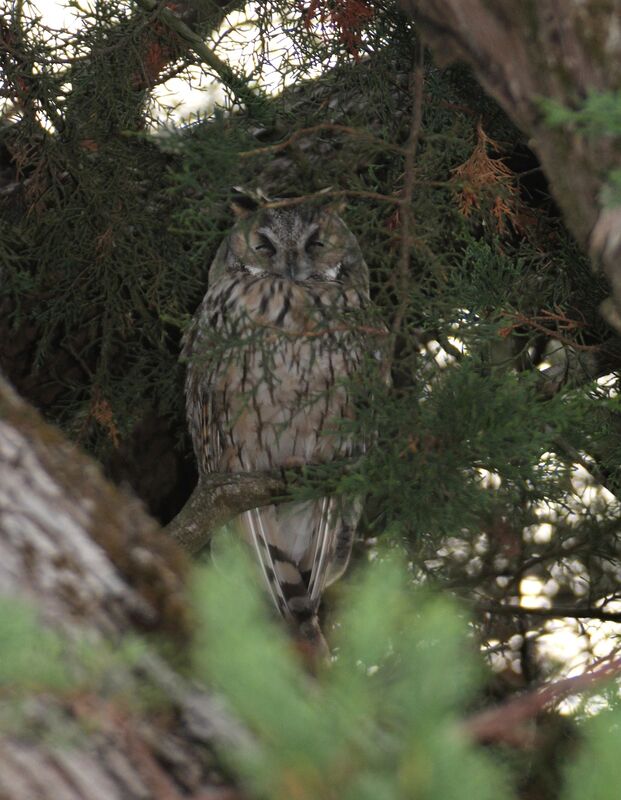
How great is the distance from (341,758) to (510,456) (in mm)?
1269

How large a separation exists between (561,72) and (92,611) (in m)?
0.83

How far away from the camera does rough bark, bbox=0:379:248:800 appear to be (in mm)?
729

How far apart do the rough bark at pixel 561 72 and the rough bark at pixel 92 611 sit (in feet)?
2.04

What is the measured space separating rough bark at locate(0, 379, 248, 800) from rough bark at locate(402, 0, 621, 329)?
0.62m

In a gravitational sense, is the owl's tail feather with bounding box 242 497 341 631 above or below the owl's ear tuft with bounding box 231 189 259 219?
below

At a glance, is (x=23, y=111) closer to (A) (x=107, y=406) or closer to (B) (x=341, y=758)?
(A) (x=107, y=406)

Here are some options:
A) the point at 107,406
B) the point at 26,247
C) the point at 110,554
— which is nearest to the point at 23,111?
the point at 26,247

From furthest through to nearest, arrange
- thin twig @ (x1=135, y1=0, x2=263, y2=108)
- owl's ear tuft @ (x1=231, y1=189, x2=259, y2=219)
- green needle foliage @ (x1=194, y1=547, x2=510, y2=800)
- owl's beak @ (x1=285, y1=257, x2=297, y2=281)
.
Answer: owl's beak @ (x1=285, y1=257, x2=297, y2=281) → owl's ear tuft @ (x1=231, y1=189, x2=259, y2=219) → thin twig @ (x1=135, y1=0, x2=263, y2=108) → green needle foliage @ (x1=194, y1=547, x2=510, y2=800)

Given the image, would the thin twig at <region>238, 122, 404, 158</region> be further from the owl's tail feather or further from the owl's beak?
the owl's tail feather

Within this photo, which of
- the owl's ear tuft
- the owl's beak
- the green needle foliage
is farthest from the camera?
the owl's beak

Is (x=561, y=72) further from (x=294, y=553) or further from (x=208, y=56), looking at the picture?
(x=294, y=553)

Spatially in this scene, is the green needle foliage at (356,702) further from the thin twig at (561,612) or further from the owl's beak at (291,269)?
the owl's beak at (291,269)

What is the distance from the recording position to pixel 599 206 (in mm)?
1257

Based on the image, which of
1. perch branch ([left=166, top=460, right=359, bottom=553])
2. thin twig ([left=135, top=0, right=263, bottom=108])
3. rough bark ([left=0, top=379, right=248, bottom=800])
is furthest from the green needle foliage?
thin twig ([left=135, top=0, right=263, bottom=108])
